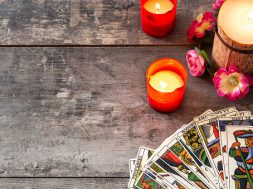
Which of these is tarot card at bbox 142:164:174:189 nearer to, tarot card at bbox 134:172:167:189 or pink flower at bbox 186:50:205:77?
tarot card at bbox 134:172:167:189

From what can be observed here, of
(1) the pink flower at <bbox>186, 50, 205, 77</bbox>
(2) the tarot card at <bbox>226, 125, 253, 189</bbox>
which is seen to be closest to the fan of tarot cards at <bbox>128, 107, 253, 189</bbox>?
(2) the tarot card at <bbox>226, 125, 253, 189</bbox>

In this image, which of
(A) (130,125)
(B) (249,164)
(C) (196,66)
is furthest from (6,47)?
(B) (249,164)

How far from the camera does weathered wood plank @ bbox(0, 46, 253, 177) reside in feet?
3.44

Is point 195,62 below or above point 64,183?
above

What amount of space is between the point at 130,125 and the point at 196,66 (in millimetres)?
228

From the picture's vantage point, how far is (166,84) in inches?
42.9

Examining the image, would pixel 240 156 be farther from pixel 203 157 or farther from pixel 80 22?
pixel 80 22

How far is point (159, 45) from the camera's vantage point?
3.96 ft

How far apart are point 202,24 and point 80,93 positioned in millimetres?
373

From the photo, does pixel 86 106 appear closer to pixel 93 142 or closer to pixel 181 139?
pixel 93 142

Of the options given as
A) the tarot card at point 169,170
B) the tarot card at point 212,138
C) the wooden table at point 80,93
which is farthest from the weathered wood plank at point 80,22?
the tarot card at point 169,170

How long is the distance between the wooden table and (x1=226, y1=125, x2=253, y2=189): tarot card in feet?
0.25

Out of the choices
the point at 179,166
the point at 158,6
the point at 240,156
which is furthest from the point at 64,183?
the point at 158,6

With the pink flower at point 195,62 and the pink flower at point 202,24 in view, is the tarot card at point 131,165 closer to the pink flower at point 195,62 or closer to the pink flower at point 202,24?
the pink flower at point 195,62
